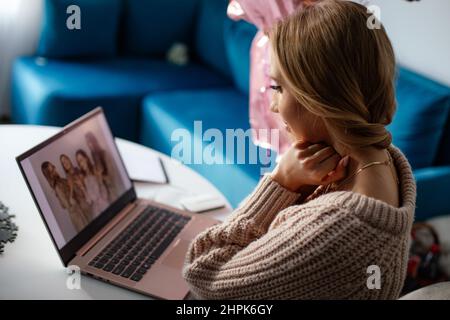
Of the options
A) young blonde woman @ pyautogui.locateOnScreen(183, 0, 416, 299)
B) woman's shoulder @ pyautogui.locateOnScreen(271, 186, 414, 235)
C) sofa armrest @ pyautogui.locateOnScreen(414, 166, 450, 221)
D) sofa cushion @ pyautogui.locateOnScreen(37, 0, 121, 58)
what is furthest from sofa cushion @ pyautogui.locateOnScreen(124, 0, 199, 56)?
woman's shoulder @ pyautogui.locateOnScreen(271, 186, 414, 235)

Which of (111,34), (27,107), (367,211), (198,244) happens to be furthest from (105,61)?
(367,211)

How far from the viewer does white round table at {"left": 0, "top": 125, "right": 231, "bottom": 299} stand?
38.7 inches

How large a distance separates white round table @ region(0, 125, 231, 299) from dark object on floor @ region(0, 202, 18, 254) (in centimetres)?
1

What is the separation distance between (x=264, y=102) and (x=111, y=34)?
1666mm

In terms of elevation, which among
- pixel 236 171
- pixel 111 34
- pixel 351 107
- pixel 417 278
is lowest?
pixel 417 278

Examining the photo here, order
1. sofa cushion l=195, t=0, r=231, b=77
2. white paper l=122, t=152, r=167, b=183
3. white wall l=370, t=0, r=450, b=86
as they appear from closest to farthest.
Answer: white paper l=122, t=152, r=167, b=183
white wall l=370, t=0, r=450, b=86
sofa cushion l=195, t=0, r=231, b=77

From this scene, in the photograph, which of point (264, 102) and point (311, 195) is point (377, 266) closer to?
point (311, 195)

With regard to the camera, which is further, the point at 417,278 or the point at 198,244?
the point at 417,278

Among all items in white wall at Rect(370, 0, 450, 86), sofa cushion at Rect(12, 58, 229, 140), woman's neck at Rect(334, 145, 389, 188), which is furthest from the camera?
sofa cushion at Rect(12, 58, 229, 140)

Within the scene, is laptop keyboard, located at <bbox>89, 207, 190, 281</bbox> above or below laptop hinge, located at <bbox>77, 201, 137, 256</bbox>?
below

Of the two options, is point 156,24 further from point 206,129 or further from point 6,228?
point 6,228

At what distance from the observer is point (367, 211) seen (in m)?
0.81

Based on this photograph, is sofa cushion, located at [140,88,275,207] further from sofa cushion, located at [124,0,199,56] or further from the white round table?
sofa cushion, located at [124,0,199,56]

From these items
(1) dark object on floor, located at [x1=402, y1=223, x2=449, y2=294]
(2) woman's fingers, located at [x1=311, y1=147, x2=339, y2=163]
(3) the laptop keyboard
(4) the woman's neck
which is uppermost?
(4) the woman's neck
